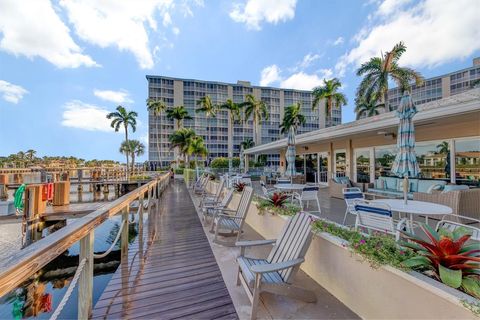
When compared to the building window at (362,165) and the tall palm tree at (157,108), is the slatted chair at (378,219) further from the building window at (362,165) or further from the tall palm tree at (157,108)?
the tall palm tree at (157,108)

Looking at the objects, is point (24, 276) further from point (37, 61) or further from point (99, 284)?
point (37, 61)

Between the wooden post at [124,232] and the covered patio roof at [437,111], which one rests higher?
the covered patio roof at [437,111]

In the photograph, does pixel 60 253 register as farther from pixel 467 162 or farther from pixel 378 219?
pixel 467 162

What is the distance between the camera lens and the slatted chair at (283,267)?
1.89 m

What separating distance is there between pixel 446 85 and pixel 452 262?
162 ft

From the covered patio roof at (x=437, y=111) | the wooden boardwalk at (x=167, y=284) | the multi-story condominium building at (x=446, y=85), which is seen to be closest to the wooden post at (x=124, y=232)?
the wooden boardwalk at (x=167, y=284)

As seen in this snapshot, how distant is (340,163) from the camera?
10.8 metres

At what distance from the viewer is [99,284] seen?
4.44 m

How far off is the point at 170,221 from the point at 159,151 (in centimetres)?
3911

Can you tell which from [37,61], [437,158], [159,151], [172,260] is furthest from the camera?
[159,151]

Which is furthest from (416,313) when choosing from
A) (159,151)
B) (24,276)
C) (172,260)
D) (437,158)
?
(159,151)

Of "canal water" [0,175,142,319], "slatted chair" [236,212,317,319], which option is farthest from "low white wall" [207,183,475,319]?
"canal water" [0,175,142,319]

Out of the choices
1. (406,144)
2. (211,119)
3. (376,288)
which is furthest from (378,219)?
(211,119)

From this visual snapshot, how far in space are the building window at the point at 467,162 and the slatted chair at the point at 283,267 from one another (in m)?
6.66
